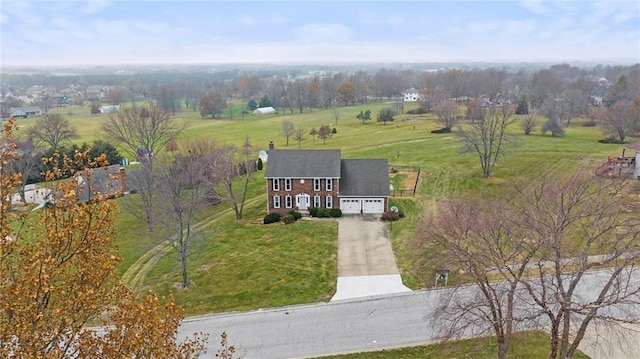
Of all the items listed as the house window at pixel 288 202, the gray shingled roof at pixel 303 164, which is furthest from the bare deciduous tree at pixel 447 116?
the house window at pixel 288 202

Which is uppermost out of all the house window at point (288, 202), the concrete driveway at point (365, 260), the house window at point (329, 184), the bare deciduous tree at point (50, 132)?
the bare deciduous tree at point (50, 132)

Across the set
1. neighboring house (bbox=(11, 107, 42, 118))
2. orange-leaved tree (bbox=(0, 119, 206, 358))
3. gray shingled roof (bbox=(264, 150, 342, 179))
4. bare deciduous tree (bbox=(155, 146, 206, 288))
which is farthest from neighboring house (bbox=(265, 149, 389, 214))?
neighboring house (bbox=(11, 107, 42, 118))

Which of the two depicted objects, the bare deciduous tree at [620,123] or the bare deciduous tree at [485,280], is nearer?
the bare deciduous tree at [485,280]

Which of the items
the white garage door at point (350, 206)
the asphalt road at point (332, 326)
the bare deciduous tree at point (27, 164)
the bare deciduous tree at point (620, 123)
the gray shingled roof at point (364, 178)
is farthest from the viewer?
the bare deciduous tree at point (620, 123)

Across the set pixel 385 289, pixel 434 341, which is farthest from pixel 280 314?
pixel 434 341

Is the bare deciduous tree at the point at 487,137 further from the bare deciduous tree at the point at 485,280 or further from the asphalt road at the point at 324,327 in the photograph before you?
the asphalt road at the point at 324,327

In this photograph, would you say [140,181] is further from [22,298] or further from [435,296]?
[22,298]

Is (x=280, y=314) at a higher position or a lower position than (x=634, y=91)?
lower
